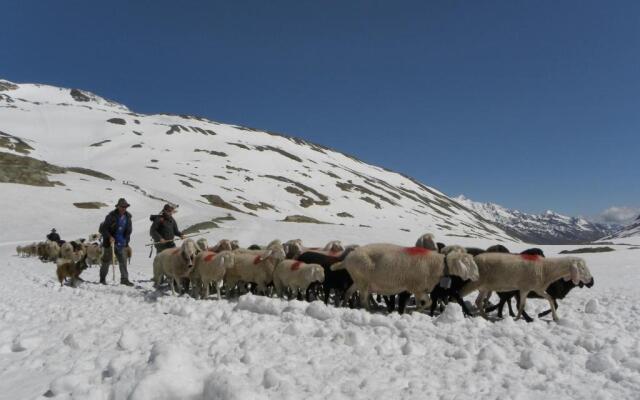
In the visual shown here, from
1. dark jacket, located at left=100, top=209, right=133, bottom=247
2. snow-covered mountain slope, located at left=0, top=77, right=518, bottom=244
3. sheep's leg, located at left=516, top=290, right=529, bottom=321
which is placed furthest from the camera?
snow-covered mountain slope, located at left=0, top=77, right=518, bottom=244

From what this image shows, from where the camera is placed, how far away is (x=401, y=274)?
30.0 ft

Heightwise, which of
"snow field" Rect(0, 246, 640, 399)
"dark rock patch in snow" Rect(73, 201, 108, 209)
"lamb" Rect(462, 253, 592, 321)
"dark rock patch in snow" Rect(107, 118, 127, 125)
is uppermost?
"dark rock patch in snow" Rect(107, 118, 127, 125)

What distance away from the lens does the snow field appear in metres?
4.98

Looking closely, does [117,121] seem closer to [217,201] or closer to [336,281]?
[217,201]

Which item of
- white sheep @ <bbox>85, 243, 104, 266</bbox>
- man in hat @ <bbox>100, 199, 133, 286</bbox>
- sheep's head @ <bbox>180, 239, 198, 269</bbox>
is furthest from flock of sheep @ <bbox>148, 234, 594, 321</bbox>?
white sheep @ <bbox>85, 243, 104, 266</bbox>

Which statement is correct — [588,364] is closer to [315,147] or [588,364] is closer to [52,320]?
[52,320]

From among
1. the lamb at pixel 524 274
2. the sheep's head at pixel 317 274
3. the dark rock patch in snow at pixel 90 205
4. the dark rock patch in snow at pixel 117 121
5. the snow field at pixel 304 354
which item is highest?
the dark rock patch in snow at pixel 117 121

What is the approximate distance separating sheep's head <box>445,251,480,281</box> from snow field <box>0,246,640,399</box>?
1.38 metres

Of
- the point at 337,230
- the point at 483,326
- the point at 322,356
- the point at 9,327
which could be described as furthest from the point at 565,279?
the point at 337,230

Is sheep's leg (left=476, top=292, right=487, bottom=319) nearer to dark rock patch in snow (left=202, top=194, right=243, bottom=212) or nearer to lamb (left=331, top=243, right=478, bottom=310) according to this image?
lamb (left=331, top=243, right=478, bottom=310)

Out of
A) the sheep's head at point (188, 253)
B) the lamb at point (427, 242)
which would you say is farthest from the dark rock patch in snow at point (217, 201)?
the lamb at point (427, 242)

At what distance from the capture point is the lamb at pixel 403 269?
29.4 feet

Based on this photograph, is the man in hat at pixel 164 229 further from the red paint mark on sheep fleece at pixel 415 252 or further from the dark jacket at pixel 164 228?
the red paint mark on sheep fleece at pixel 415 252

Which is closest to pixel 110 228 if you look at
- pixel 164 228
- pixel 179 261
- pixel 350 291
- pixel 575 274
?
pixel 164 228
